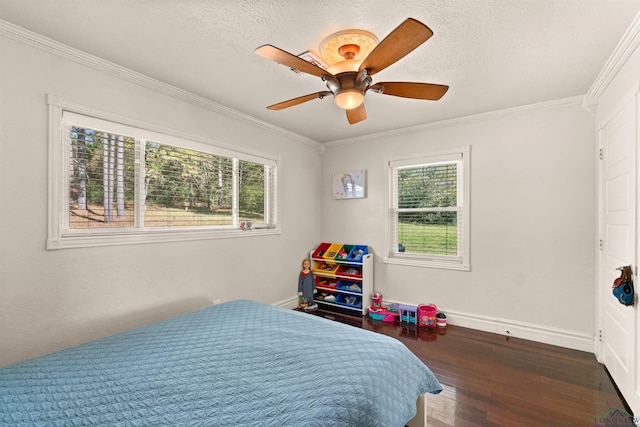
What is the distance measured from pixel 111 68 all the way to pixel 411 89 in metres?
2.24

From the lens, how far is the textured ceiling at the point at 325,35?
1.62m

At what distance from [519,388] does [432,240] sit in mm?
1823

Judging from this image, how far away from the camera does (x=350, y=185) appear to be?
4250 mm

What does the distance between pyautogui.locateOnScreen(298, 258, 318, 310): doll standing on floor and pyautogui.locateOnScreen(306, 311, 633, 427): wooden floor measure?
3.94 ft

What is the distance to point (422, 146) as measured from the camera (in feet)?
12.1

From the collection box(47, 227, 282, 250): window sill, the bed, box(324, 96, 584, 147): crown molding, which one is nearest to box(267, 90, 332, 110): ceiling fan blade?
box(47, 227, 282, 250): window sill

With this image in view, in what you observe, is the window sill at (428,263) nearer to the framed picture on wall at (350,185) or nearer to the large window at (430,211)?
the large window at (430,211)

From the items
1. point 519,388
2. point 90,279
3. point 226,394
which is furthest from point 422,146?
point 90,279

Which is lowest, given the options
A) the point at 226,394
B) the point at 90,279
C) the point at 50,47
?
the point at 226,394

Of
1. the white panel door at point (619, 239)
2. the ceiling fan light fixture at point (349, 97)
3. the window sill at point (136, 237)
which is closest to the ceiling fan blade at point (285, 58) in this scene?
the ceiling fan light fixture at point (349, 97)

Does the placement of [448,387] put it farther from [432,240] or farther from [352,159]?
[352,159]

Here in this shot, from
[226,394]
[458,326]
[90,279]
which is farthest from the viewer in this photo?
[458,326]

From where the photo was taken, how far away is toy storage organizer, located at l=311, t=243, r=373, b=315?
382 cm

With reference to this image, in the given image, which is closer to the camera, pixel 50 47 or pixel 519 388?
pixel 50 47
